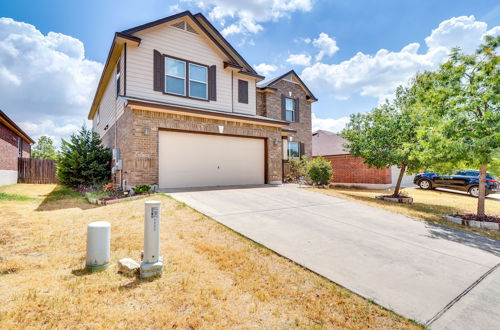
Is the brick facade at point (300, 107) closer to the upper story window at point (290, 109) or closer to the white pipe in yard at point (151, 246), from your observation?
the upper story window at point (290, 109)

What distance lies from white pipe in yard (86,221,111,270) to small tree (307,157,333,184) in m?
11.8

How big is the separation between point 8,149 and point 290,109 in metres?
19.2

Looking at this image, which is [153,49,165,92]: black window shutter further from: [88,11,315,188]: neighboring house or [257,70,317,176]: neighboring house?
[257,70,317,176]: neighboring house

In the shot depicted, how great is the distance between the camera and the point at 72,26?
429 inches

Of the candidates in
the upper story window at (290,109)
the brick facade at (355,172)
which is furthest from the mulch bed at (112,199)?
the brick facade at (355,172)

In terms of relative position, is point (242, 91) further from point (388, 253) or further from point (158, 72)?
point (388, 253)

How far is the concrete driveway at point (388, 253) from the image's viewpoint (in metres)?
2.86

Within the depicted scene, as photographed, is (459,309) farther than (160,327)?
Yes

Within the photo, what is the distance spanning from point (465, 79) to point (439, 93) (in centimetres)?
83

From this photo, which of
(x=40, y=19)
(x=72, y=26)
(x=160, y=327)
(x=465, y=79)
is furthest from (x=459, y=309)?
(x=40, y=19)

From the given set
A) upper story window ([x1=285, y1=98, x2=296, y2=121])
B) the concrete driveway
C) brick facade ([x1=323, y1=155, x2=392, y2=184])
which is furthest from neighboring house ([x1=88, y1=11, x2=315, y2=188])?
brick facade ([x1=323, y1=155, x2=392, y2=184])

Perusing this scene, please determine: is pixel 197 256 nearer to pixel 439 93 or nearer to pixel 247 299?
pixel 247 299

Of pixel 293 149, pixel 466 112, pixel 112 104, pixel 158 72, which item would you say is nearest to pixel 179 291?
pixel 466 112

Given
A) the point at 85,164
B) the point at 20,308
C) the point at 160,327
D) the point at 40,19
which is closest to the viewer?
the point at 160,327
